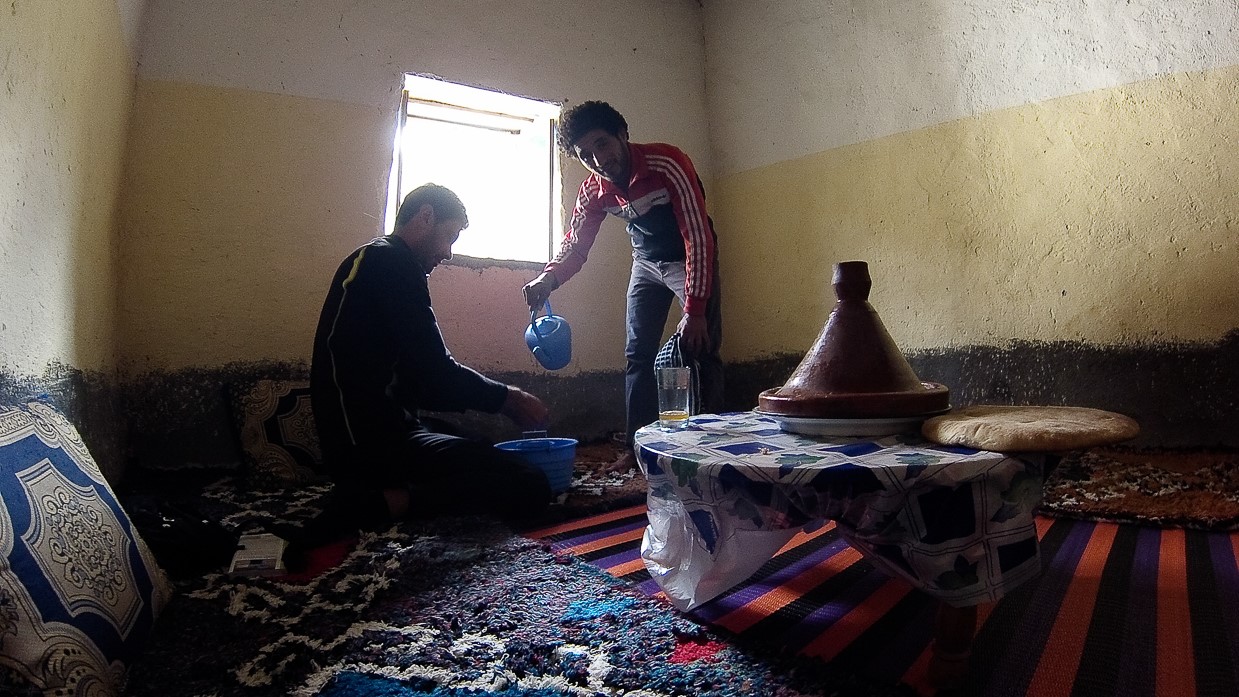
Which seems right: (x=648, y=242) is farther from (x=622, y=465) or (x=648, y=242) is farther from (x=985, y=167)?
(x=985, y=167)

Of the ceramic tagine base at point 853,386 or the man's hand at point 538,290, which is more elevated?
the man's hand at point 538,290

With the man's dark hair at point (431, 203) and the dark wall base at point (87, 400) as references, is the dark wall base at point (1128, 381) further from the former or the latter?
the dark wall base at point (87, 400)

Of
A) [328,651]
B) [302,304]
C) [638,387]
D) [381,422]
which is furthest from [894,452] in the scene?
[302,304]

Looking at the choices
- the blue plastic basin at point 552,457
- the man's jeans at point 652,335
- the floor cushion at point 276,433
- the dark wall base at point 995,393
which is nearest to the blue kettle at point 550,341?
the man's jeans at point 652,335

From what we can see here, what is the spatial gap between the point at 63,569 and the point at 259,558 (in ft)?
1.77

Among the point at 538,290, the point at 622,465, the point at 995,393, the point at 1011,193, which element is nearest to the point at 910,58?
the point at 1011,193

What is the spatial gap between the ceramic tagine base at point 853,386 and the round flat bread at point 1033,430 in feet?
0.16

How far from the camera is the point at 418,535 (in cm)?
166

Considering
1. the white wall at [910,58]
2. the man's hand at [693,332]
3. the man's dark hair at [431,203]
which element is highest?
the white wall at [910,58]

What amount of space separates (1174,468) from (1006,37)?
1.76 m

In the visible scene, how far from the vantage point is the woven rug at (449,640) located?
928mm

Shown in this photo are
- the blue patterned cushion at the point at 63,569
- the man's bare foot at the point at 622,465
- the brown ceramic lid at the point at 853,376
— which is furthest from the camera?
the man's bare foot at the point at 622,465

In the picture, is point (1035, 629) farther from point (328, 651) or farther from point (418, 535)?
point (418, 535)

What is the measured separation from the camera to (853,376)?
1117mm
